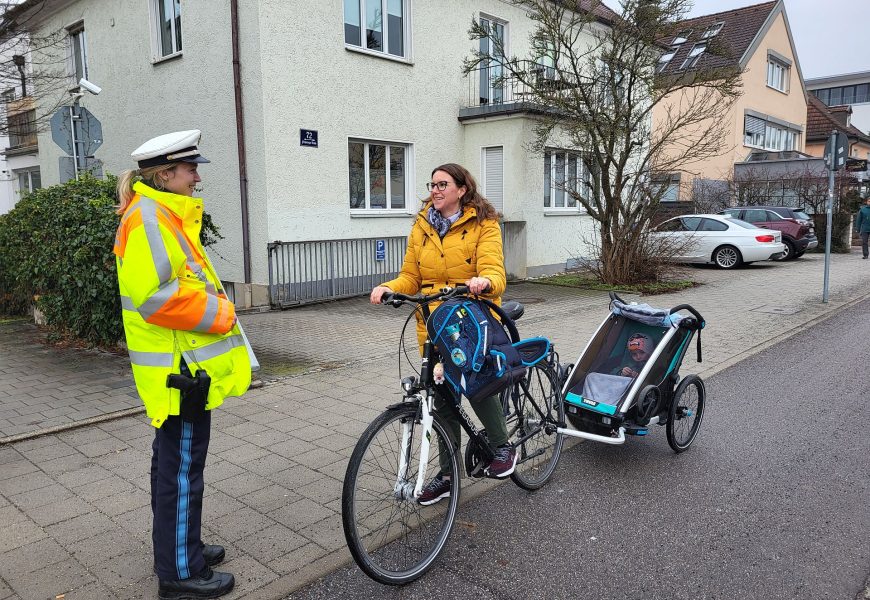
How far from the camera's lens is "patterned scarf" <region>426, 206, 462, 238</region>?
11.6ft

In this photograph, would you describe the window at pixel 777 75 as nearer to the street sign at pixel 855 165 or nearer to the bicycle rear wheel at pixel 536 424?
the street sign at pixel 855 165

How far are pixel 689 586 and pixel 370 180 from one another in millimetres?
10897

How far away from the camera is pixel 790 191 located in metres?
23.0

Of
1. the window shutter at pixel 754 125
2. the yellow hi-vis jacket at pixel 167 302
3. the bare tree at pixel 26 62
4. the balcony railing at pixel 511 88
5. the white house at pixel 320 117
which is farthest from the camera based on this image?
the window shutter at pixel 754 125

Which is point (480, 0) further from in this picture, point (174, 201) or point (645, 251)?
point (174, 201)

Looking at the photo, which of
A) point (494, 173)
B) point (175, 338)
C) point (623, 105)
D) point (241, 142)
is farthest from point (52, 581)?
point (494, 173)

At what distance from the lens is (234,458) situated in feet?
14.8

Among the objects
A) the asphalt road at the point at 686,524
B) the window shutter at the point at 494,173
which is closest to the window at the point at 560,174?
the window shutter at the point at 494,173

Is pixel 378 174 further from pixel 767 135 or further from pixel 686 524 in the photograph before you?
pixel 767 135

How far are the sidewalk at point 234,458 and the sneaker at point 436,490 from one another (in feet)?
1.63

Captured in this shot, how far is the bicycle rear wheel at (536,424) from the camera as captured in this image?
3.98 meters

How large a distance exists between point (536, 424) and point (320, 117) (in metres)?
9.08

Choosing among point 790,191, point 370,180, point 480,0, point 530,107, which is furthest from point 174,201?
point 790,191

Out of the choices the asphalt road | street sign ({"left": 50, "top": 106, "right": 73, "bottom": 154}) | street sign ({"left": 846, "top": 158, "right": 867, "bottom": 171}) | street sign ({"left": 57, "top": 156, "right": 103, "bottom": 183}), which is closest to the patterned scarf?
the asphalt road
